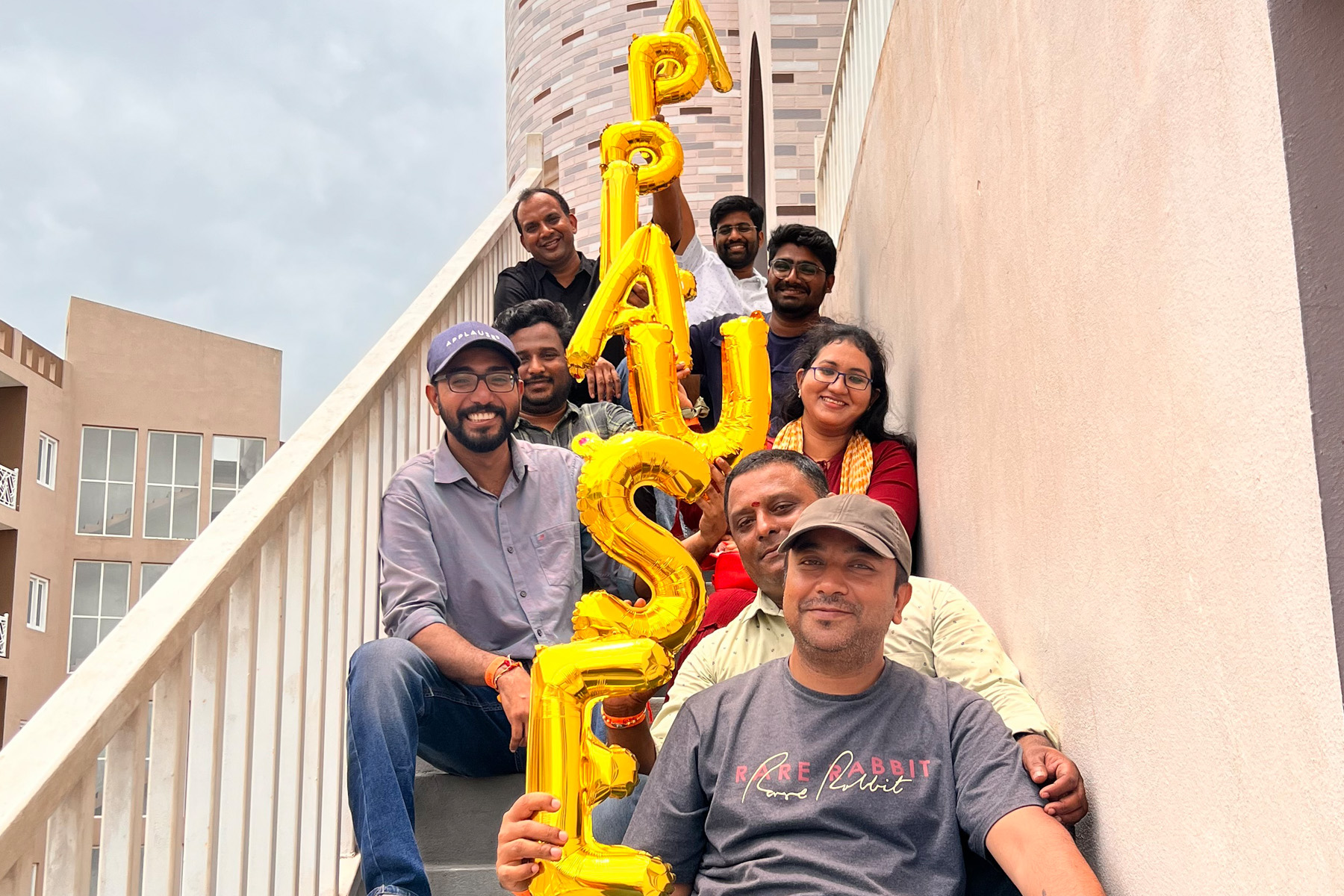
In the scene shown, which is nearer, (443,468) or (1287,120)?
(1287,120)

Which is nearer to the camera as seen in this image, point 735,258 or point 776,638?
point 776,638

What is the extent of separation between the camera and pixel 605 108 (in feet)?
30.7

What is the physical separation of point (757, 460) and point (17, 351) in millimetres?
19472

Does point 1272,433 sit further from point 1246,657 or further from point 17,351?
point 17,351

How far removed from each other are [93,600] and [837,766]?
72.7 feet

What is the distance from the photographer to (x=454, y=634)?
2281 millimetres

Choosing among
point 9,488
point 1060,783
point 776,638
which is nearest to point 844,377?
point 776,638

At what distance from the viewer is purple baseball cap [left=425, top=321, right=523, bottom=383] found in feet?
8.48

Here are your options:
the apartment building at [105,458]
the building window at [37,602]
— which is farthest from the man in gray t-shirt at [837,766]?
the building window at [37,602]

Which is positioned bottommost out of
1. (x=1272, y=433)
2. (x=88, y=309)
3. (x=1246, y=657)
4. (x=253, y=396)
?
(x=1246, y=657)

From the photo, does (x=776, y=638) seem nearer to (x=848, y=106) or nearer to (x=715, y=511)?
(x=715, y=511)

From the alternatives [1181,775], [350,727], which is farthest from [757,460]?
[1181,775]

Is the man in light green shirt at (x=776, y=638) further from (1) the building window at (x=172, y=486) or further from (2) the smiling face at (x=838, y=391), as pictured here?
(1) the building window at (x=172, y=486)

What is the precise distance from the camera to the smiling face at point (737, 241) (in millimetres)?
4680
